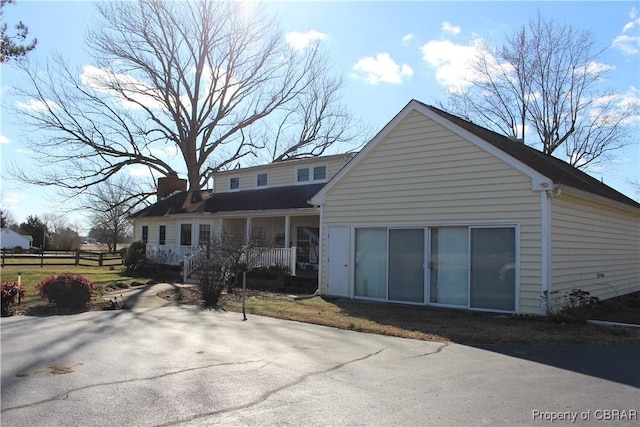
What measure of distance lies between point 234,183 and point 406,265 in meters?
16.2

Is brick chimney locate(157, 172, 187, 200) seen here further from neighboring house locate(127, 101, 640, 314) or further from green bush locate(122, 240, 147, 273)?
neighboring house locate(127, 101, 640, 314)

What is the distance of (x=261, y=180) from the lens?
1037 inches

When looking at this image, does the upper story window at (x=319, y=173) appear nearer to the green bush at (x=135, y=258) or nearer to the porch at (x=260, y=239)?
the porch at (x=260, y=239)

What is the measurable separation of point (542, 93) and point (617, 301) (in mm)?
21632

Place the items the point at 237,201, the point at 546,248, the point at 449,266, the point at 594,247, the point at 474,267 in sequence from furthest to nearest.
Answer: the point at 237,201, the point at 594,247, the point at 449,266, the point at 474,267, the point at 546,248

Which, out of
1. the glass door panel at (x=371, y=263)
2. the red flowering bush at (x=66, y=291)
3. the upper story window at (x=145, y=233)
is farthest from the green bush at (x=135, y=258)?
the glass door panel at (x=371, y=263)

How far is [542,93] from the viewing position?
32.6 metres

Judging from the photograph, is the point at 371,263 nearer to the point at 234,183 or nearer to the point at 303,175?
the point at 303,175

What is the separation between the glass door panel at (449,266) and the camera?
12.6 m

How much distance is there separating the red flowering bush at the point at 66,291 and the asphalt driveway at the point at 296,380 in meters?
A: 2.90

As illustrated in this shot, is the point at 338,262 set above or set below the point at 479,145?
below

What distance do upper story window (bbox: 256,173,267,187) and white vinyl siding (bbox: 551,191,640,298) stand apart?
16.3 m

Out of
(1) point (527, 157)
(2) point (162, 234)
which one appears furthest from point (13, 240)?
(1) point (527, 157)

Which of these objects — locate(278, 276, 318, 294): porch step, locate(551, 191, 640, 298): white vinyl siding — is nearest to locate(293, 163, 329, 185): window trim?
locate(278, 276, 318, 294): porch step
